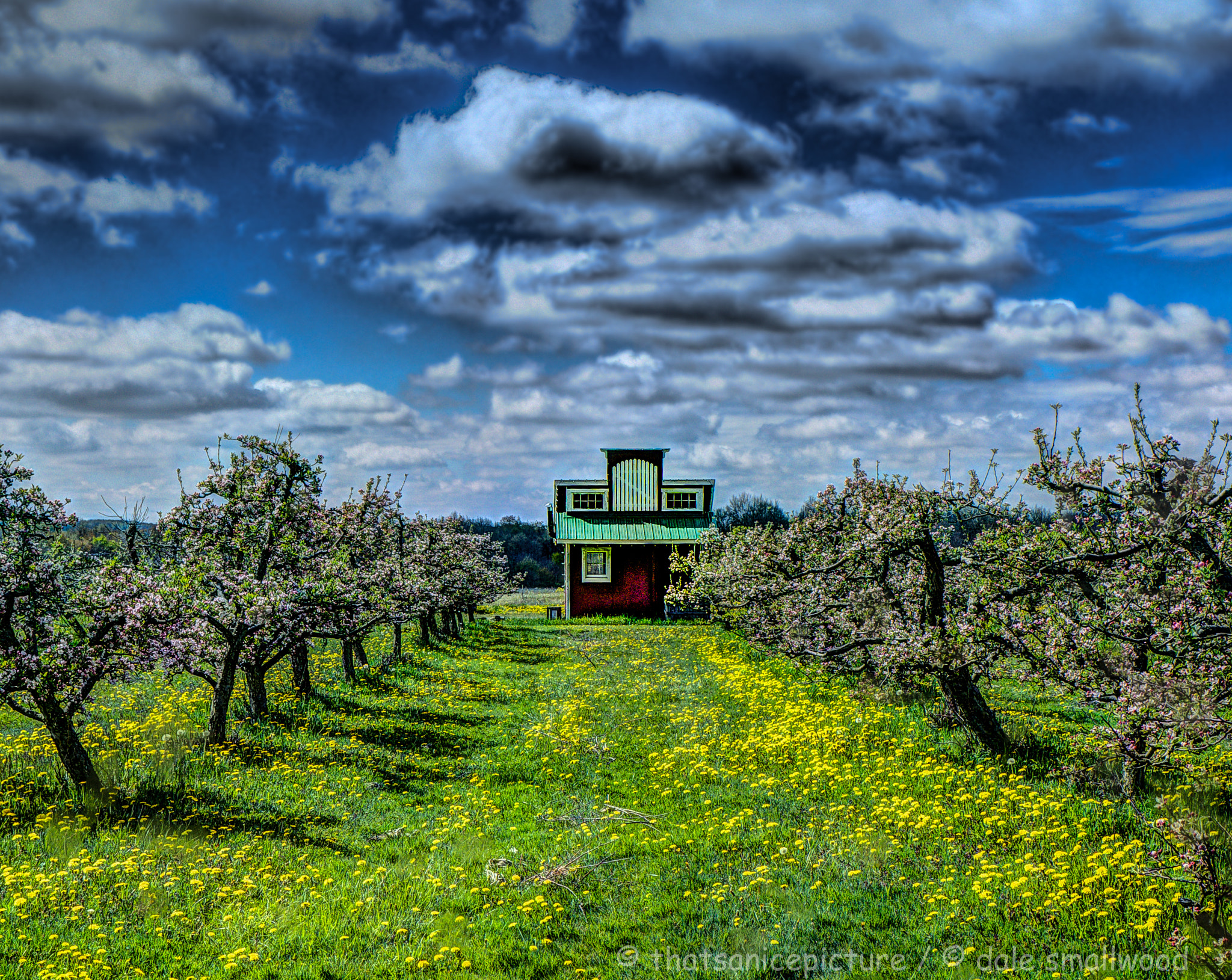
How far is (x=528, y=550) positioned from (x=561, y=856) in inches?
4970

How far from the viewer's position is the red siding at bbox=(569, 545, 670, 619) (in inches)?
1962

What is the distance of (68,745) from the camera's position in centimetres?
1289

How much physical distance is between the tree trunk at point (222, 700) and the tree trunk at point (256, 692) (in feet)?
5.41

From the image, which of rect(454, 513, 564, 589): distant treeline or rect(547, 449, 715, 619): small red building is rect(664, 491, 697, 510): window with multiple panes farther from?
rect(454, 513, 564, 589): distant treeline

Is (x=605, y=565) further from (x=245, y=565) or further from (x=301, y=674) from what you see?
(x=245, y=565)

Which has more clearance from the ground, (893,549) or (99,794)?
(893,549)

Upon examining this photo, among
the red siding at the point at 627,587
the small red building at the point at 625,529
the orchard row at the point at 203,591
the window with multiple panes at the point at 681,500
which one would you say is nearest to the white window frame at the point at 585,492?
the small red building at the point at 625,529

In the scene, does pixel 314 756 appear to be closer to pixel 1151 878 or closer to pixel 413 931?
pixel 413 931

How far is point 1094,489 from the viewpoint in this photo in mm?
10148

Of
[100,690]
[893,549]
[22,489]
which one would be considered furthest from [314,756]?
[893,549]

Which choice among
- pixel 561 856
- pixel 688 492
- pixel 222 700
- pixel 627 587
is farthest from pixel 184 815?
pixel 688 492

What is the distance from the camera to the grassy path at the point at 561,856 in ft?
25.8

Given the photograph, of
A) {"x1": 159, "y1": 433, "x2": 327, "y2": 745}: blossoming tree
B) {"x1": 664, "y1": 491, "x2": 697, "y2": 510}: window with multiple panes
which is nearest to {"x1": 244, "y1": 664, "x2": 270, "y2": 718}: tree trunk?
{"x1": 159, "y1": 433, "x2": 327, "y2": 745}: blossoming tree

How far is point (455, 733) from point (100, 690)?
444 inches
